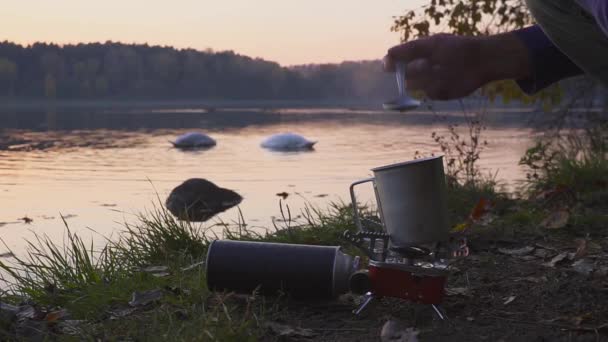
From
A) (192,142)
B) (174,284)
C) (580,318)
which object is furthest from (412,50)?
(192,142)

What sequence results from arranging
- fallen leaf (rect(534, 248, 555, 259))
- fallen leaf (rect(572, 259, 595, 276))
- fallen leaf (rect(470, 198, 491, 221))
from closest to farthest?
fallen leaf (rect(572, 259, 595, 276)), fallen leaf (rect(534, 248, 555, 259)), fallen leaf (rect(470, 198, 491, 221))

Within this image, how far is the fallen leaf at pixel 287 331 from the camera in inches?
110

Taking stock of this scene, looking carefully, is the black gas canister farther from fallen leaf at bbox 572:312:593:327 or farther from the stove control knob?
fallen leaf at bbox 572:312:593:327

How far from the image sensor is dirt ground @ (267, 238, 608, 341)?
2.74 meters

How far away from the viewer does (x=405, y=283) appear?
293 cm

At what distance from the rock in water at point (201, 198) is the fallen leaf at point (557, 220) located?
4998 millimetres

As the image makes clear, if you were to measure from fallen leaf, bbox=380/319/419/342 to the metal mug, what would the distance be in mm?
316

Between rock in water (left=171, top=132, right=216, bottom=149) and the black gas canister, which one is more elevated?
the black gas canister

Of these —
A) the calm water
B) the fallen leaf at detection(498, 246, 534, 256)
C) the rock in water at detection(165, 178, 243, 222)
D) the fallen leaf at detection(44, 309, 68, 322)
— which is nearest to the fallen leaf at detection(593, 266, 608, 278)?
the fallen leaf at detection(498, 246, 534, 256)

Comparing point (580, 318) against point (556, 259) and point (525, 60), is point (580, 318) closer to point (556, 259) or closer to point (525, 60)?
point (556, 259)

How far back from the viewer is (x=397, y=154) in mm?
18875

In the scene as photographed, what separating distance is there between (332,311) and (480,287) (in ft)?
2.40

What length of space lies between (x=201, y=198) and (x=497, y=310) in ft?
22.4

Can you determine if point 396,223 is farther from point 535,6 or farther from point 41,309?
point 41,309
